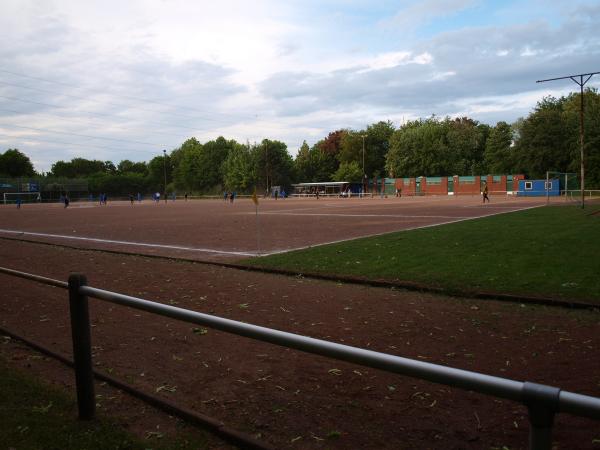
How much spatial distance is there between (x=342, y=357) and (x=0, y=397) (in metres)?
3.50

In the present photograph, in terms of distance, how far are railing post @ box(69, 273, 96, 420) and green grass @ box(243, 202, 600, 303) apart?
617 cm

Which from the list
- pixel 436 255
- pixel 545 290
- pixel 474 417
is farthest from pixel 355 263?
pixel 474 417

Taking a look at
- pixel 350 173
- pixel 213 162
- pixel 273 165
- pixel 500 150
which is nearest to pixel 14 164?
pixel 213 162

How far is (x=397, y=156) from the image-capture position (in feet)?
322

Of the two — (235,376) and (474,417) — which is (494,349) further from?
(235,376)

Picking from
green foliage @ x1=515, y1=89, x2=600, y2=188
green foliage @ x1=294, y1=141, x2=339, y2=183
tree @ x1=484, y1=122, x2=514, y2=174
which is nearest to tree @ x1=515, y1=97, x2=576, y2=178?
green foliage @ x1=515, y1=89, x2=600, y2=188

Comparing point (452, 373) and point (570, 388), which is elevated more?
point (452, 373)

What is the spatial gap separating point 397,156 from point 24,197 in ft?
216

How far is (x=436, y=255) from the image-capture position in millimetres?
11547

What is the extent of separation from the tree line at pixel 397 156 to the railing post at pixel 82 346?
80.8 meters

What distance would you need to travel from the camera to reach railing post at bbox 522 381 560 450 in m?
1.66

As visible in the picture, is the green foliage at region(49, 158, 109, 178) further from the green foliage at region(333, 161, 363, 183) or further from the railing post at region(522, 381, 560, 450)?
the railing post at region(522, 381, 560, 450)

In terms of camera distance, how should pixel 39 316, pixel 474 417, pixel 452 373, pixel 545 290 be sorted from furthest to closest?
pixel 545 290, pixel 39 316, pixel 474 417, pixel 452 373

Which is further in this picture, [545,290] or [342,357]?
[545,290]
